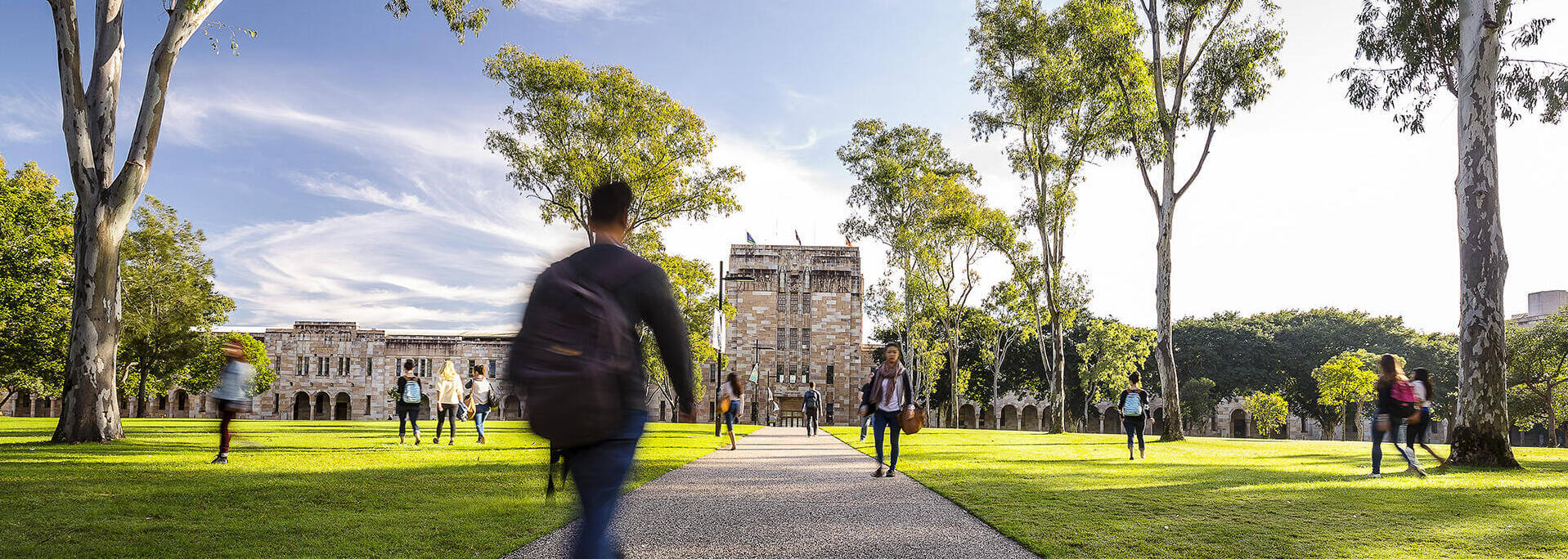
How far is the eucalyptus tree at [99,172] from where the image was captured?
13.0 meters

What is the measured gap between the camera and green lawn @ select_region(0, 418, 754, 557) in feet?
16.8

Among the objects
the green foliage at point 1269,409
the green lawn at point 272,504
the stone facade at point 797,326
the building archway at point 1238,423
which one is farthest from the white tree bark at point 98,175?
the building archway at point 1238,423

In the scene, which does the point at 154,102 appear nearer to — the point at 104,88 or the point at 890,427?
the point at 104,88

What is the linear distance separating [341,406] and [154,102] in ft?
227

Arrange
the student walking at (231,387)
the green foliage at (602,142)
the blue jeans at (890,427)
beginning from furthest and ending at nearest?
the green foliage at (602,142), the blue jeans at (890,427), the student walking at (231,387)

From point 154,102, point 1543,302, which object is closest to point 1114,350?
point 154,102

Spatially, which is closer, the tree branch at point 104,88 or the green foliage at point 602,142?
the tree branch at point 104,88

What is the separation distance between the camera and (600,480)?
118 inches

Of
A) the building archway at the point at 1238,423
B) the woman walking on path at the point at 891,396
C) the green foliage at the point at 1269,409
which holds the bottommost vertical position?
Result: the building archway at the point at 1238,423

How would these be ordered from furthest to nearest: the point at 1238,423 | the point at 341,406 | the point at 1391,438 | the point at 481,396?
1. the point at 1238,423
2. the point at 341,406
3. the point at 481,396
4. the point at 1391,438

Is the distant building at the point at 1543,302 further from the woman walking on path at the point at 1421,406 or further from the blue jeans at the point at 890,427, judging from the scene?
the blue jeans at the point at 890,427

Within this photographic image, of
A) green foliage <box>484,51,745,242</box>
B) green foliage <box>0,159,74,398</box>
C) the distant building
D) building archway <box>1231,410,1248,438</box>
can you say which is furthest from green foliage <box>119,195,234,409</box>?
the distant building

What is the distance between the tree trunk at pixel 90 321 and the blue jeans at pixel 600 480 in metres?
13.7

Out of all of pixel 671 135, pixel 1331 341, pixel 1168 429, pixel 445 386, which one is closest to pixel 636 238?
pixel 671 135
